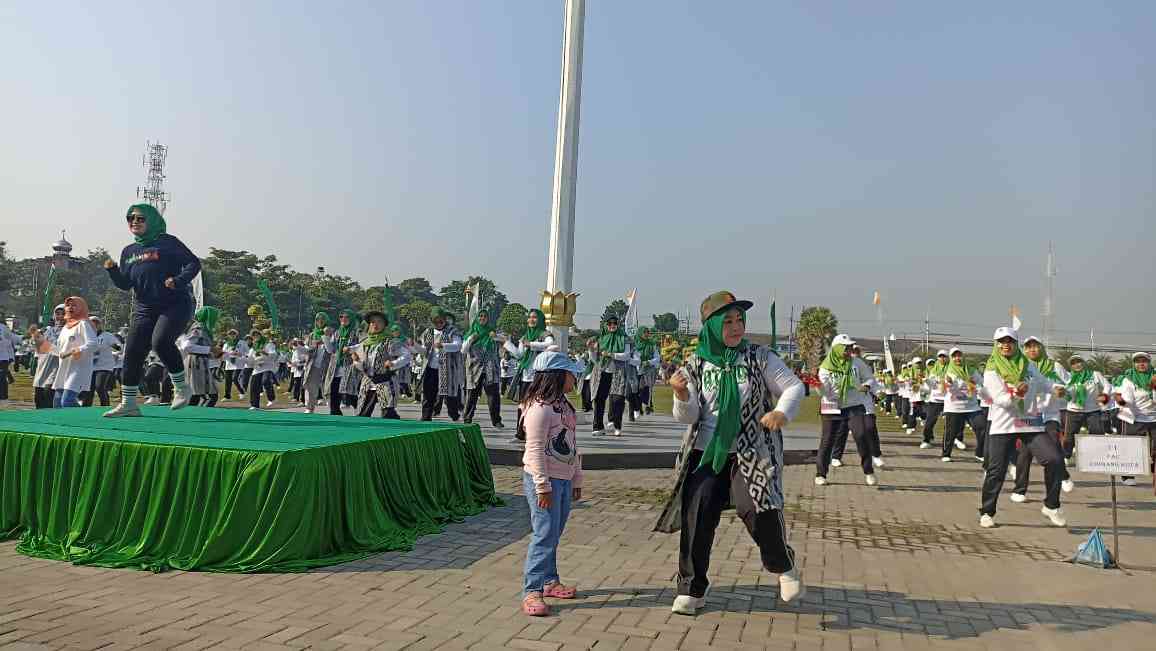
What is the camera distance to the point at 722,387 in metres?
4.49

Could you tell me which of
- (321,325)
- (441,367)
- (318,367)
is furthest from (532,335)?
(318,367)

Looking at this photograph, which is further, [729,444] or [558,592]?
[558,592]

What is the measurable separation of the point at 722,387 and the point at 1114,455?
439 centimetres

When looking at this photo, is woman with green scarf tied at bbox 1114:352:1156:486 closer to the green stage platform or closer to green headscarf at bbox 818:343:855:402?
green headscarf at bbox 818:343:855:402

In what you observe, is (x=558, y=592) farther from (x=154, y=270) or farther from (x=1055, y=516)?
(x=1055, y=516)

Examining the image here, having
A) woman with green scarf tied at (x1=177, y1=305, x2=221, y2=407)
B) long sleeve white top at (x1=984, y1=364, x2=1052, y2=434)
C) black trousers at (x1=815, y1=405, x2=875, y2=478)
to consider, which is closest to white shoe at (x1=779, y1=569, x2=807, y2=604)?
long sleeve white top at (x1=984, y1=364, x2=1052, y2=434)

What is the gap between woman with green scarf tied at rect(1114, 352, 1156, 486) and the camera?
12516 millimetres

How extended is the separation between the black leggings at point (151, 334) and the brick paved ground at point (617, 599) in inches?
97.6

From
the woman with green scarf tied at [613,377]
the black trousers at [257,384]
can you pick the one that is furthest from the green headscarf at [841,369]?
the black trousers at [257,384]

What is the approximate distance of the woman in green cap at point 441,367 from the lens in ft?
41.8

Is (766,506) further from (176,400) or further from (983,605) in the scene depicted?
(176,400)

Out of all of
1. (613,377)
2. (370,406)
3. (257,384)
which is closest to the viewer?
(370,406)

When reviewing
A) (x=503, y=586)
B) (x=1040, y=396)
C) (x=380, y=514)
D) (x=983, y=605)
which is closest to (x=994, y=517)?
(x=1040, y=396)

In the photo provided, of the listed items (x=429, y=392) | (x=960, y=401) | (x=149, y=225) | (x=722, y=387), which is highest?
(x=149, y=225)
